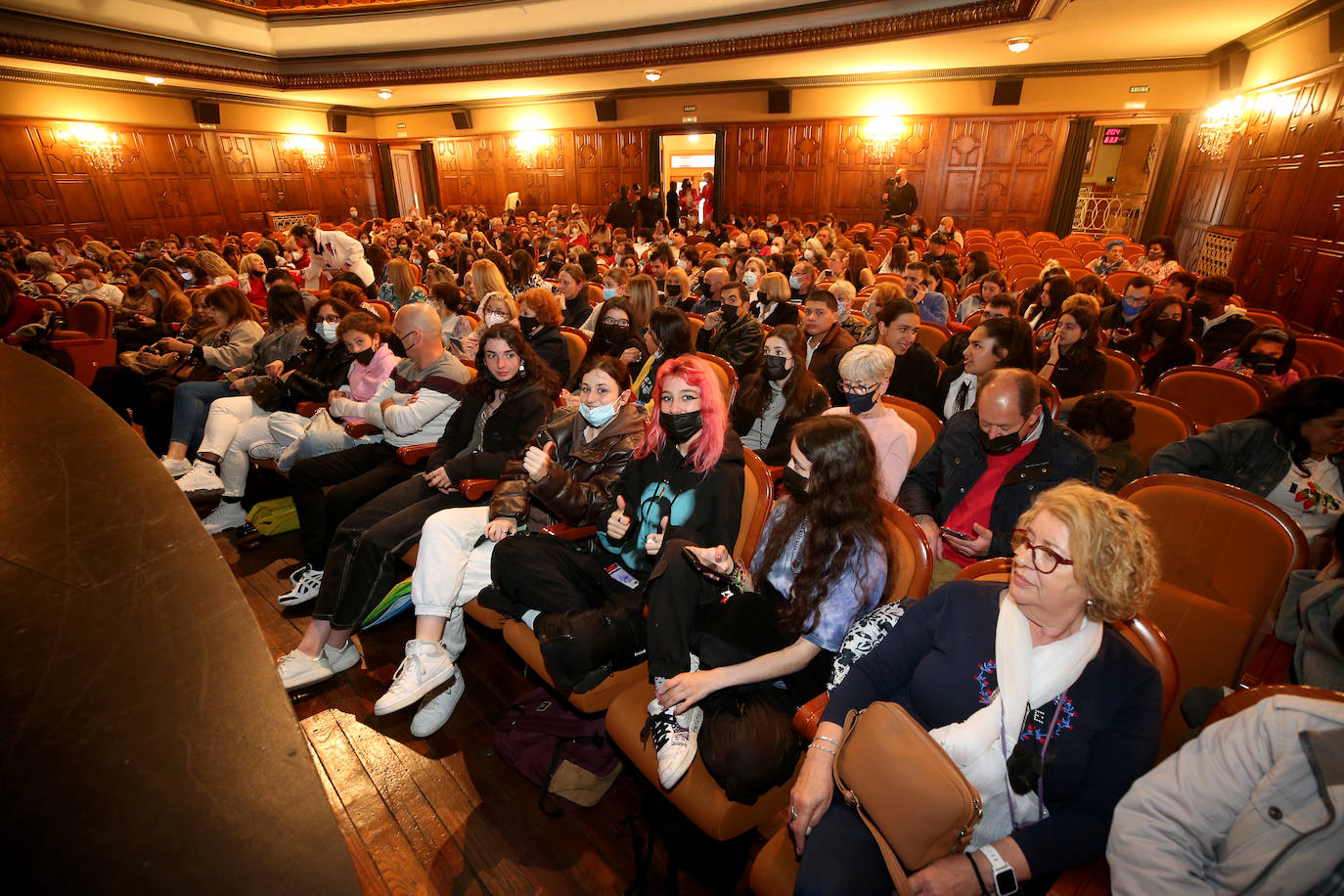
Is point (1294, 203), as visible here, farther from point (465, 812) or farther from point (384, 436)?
point (465, 812)

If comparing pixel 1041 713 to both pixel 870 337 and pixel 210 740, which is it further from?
pixel 870 337

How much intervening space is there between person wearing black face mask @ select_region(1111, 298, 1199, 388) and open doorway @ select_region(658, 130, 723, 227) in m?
10.9

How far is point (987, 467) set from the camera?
2.30 meters

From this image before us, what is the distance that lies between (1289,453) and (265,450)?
5109 millimetres

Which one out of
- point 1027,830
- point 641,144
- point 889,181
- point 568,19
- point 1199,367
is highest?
point 568,19

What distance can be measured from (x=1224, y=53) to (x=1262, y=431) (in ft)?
35.3

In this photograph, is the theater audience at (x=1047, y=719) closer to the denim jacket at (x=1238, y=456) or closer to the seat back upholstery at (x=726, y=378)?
the denim jacket at (x=1238, y=456)

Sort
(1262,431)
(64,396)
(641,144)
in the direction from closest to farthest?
(64,396), (1262,431), (641,144)

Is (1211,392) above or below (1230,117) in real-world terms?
below

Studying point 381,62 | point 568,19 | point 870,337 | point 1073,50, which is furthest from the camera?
point 381,62

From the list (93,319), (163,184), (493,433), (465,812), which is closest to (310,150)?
(163,184)

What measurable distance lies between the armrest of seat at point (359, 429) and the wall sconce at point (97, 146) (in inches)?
573

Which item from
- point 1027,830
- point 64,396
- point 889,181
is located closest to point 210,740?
point 1027,830

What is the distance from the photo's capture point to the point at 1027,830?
127cm
